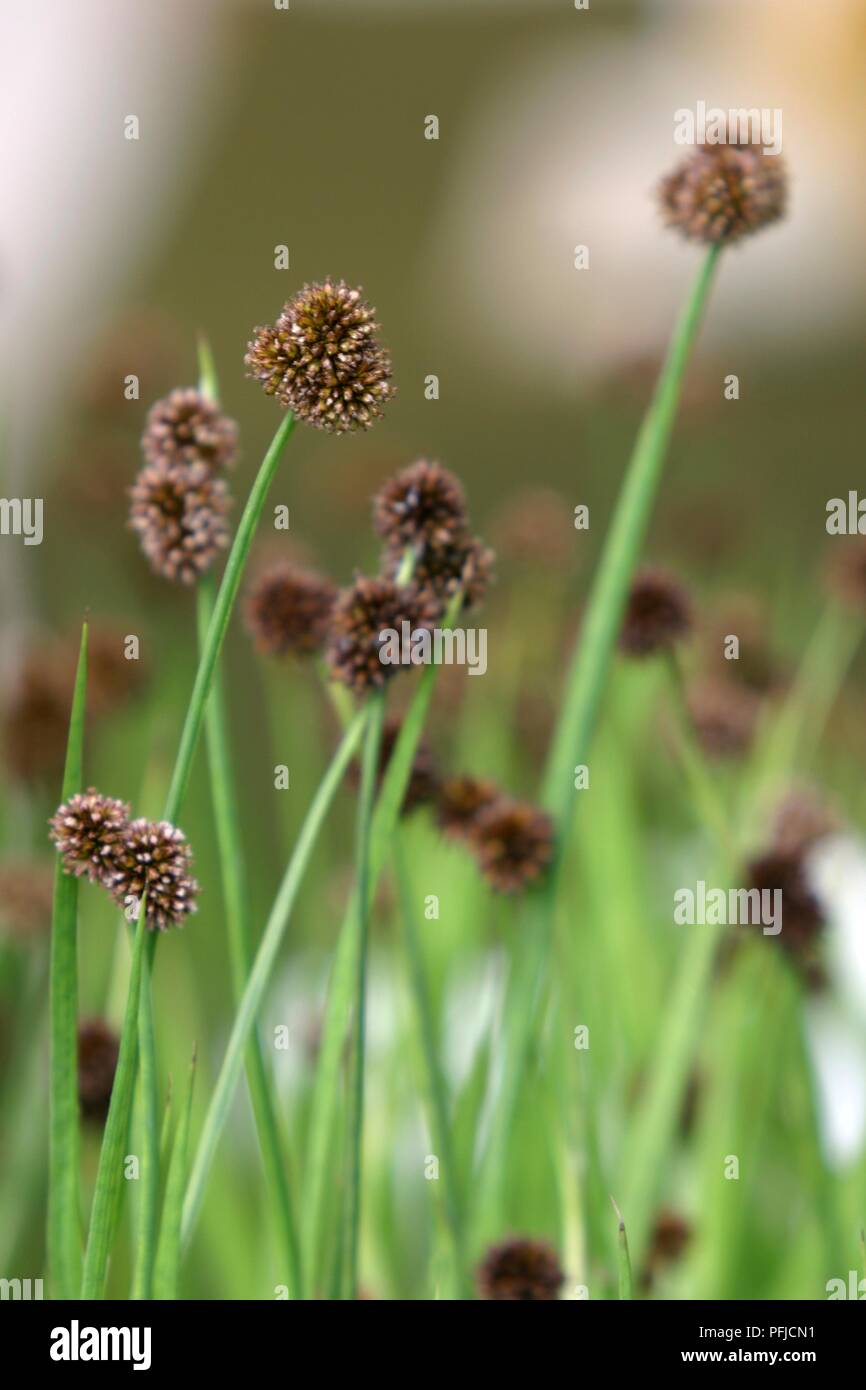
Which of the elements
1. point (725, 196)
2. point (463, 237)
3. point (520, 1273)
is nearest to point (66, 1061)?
point (520, 1273)

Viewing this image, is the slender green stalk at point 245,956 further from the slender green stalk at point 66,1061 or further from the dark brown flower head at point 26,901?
the dark brown flower head at point 26,901

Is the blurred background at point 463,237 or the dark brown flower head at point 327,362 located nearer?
the dark brown flower head at point 327,362

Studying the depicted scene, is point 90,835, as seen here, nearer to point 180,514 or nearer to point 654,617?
point 180,514

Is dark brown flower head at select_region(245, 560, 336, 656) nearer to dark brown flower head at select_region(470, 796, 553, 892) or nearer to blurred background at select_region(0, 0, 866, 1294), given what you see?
dark brown flower head at select_region(470, 796, 553, 892)

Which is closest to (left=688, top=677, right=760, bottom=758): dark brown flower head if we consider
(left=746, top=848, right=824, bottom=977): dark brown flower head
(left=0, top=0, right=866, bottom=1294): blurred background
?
(left=746, top=848, right=824, bottom=977): dark brown flower head

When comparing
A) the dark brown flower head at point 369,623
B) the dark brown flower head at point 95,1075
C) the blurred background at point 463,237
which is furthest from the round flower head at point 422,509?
the blurred background at point 463,237
